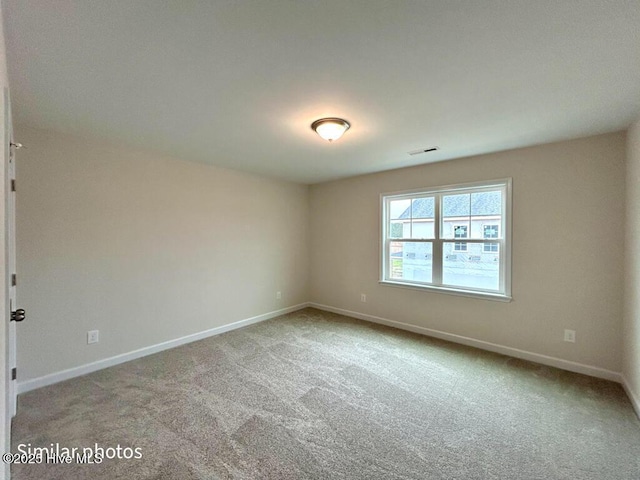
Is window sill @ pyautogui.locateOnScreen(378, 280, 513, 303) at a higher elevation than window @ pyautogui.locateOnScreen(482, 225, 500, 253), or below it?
below

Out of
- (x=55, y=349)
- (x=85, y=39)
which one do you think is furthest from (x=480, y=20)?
(x=55, y=349)

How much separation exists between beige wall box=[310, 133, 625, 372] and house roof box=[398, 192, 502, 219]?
0.71ft

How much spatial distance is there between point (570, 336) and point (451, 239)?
1559mm

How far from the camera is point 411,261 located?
4.05m

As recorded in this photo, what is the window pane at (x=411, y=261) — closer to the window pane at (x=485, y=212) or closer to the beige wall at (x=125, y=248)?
the window pane at (x=485, y=212)

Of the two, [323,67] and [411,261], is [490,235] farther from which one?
[323,67]

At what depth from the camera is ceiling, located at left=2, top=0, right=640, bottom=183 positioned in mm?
1208

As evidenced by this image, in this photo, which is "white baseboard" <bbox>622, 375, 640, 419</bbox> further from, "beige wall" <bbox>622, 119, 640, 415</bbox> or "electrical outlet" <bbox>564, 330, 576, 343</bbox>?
"electrical outlet" <bbox>564, 330, 576, 343</bbox>

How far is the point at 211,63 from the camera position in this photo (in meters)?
1.55

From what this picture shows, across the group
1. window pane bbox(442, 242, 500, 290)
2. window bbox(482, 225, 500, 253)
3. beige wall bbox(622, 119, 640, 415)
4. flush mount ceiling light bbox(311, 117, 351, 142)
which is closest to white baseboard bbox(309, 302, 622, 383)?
beige wall bbox(622, 119, 640, 415)

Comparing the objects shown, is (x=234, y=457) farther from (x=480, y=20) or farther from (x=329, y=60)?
(x=480, y=20)

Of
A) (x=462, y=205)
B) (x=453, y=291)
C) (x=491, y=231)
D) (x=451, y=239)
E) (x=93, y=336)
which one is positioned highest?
(x=462, y=205)

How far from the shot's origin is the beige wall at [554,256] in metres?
2.61

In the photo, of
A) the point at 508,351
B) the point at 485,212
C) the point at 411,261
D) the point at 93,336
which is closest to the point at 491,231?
the point at 485,212
